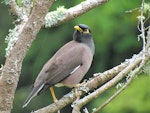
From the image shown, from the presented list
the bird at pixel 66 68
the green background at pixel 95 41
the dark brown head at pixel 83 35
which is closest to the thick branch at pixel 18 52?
the bird at pixel 66 68

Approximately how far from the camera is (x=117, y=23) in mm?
9016

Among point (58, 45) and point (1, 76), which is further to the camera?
point (58, 45)

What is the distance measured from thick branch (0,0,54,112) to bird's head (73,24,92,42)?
1.75 meters

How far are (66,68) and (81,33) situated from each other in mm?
522

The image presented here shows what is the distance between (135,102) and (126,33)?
1416mm

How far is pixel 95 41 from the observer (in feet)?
29.1

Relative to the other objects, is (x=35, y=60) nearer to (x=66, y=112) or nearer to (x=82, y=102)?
(x=66, y=112)

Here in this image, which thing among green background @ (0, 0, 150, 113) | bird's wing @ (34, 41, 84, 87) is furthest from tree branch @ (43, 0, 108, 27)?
green background @ (0, 0, 150, 113)

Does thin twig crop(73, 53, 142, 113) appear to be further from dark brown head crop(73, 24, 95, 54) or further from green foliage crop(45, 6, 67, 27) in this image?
dark brown head crop(73, 24, 95, 54)

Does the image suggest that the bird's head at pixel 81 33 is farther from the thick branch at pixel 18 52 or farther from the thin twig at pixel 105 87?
the thick branch at pixel 18 52

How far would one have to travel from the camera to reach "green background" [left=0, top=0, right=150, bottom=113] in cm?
848

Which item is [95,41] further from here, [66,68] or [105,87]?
[105,87]

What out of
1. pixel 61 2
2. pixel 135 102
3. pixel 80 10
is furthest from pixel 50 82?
pixel 61 2

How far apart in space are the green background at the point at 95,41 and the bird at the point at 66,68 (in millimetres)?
3126
